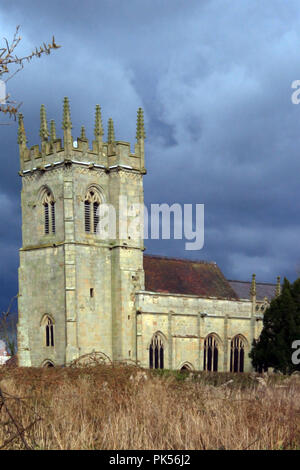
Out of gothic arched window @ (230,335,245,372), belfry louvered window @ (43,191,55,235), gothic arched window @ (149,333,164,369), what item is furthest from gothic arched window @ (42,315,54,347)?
gothic arched window @ (230,335,245,372)

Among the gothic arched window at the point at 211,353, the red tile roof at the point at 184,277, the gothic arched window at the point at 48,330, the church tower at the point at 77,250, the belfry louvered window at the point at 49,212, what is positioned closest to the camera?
the church tower at the point at 77,250

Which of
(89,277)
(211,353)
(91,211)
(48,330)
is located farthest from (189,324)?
(91,211)

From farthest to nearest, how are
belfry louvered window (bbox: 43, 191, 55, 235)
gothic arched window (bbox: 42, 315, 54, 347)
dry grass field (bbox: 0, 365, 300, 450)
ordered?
belfry louvered window (bbox: 43, 191, 55, 235)
gothic arched window (bbox: 42, 315, 54, 347)
dry grass field (bbox: 0, 365, 300, 450)

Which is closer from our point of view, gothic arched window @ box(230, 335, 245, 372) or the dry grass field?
the dry grass field

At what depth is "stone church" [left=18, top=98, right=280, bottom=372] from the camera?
42.1 metres

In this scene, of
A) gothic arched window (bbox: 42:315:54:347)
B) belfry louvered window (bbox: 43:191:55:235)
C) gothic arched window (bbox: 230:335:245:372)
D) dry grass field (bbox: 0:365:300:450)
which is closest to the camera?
dry grass field (bbox: 0:365:300:450)

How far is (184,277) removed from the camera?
49.6 metres

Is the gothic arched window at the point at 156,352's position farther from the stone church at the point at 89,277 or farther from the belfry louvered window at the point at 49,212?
the belfry louvered window at the point at 49,212

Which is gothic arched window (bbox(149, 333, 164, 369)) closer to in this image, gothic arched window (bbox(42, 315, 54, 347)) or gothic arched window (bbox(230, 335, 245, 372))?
gothic arched window (bbox(42, 315, 54, 347))

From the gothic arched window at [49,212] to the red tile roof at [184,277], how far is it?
7.42 metres

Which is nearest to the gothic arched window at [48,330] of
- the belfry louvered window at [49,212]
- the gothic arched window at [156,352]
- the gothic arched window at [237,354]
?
the belfry louvered window at [49,212]

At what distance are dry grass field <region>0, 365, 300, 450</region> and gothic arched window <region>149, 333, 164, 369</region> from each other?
28034 mm

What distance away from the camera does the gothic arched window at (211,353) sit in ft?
154
